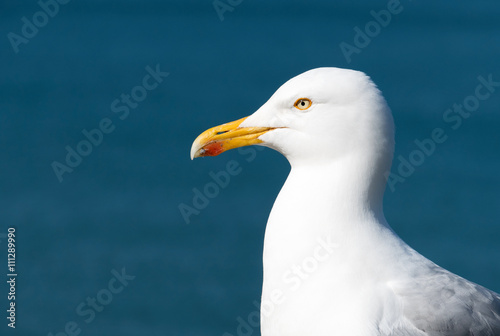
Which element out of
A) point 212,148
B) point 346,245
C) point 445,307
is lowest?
point 445,307

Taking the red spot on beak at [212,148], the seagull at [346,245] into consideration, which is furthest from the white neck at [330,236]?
the red spot on beak at [212,148]

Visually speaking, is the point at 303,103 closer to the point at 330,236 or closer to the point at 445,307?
the point at 330,236

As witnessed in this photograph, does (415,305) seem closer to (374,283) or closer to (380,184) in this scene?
(374,283)

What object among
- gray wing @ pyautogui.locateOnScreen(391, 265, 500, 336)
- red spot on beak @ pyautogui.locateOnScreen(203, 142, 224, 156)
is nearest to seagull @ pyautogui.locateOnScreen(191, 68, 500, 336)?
gray wing @ pyautogui.locateOnScreen(391, 265, 500, 336)

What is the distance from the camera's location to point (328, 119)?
2002 mm

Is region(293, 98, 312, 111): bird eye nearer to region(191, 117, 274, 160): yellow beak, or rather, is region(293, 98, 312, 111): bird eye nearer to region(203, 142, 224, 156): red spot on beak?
region(191, 117, 274, 160): yellow beak

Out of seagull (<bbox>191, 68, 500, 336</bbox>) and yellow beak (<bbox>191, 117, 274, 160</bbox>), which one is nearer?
seagull (<bbox>191, 68, 500, 336</bbox>)

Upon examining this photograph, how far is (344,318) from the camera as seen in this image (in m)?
1.94

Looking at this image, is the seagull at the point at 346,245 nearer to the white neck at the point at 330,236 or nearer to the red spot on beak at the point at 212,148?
the white neck at the point at 330,236

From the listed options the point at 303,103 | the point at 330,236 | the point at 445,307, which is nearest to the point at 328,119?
the point at 303,103

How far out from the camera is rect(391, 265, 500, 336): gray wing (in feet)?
6.45

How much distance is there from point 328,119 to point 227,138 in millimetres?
310

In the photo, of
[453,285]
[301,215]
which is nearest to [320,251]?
[301,215]

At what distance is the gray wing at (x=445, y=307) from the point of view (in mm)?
1967
